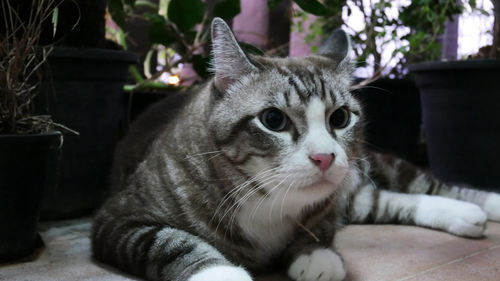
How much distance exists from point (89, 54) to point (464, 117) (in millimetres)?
1747

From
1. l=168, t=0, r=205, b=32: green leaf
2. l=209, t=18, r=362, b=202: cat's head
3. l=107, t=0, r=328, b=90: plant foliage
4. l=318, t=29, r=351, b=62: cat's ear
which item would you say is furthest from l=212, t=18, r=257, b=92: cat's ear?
l=168, t=0, r=205, b=32: green leaf

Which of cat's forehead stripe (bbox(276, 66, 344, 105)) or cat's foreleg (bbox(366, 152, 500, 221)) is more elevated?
cat's forehead stripe (bbox(276, 66, 344, 105))

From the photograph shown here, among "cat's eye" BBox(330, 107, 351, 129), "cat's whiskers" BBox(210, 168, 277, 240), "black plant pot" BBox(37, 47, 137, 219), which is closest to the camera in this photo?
"cat's whiskers" BBox(210, 168, 277, 240)

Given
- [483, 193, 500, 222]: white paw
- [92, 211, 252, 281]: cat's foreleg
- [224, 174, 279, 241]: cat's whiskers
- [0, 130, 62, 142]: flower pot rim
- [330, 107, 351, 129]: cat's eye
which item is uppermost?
[330, 107, 351, 129]: cat's eye

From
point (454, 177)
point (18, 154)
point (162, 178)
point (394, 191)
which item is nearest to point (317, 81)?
point (162, 178)

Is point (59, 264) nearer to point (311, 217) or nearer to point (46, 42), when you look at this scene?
point (311, 217)

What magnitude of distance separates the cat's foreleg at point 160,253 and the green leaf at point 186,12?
1.16m

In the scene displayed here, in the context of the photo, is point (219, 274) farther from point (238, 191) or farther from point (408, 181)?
point (408, 181)

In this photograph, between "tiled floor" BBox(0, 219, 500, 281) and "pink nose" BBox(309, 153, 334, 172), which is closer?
"pink nose" BBox(309, 153, 334, 172)

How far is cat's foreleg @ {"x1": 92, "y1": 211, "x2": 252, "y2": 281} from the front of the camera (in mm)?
1356

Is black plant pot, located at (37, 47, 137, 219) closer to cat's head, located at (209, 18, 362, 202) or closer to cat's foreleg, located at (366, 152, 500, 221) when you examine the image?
cat's head, located at (209, 18, 362, 202)

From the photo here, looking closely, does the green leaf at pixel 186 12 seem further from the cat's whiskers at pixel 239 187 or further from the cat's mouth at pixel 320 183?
the cat's mouth at pixel 320 183

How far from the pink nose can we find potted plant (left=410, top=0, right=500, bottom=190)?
1.42 meters

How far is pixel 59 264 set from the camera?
66.3 inches
